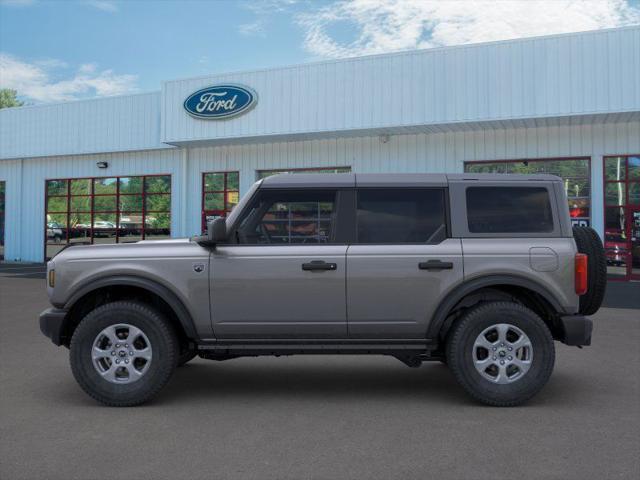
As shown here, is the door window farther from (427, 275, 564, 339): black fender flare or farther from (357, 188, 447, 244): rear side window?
(427, 275, 564, 339): black fender flare

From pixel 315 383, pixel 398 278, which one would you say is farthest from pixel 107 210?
pixel 398 278

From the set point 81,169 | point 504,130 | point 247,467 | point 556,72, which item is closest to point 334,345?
point 247,467

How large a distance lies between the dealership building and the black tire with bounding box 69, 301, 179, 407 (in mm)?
13633

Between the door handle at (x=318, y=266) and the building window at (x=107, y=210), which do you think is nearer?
the door handle at (x=318, y=266)

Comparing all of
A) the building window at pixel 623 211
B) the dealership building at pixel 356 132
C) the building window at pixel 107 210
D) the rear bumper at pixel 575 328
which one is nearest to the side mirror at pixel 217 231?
the rear bumper at pixel 575 328

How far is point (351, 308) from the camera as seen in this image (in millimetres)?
5125

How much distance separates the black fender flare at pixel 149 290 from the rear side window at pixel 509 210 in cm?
245

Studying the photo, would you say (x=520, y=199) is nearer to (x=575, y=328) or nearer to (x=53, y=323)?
(x=575, y=328)

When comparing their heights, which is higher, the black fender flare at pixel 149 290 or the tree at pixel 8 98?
the tree at pixel 8 98

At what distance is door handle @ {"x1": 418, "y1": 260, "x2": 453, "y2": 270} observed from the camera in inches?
201

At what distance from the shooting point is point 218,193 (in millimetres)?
22141

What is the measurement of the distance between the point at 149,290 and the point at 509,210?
3055 mm

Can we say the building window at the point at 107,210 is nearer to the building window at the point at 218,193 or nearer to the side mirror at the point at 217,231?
the building window at the point at 218,193

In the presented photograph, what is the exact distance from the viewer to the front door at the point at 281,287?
16.8ft
